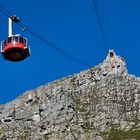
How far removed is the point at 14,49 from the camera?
52.8 meters

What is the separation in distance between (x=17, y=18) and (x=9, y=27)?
1004 millimetres

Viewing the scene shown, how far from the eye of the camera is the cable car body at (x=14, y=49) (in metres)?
51.2

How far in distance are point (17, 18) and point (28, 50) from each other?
3.62 meters

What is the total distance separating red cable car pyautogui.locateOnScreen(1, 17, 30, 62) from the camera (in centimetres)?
5116

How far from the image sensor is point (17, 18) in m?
50.9

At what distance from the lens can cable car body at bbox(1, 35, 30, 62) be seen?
5125 cm

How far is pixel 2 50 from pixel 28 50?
2.67 meters

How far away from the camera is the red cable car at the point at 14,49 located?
5116 centimetres

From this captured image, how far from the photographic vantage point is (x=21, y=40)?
53906 mm

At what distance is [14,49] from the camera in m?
52.8

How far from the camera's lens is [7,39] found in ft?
169
